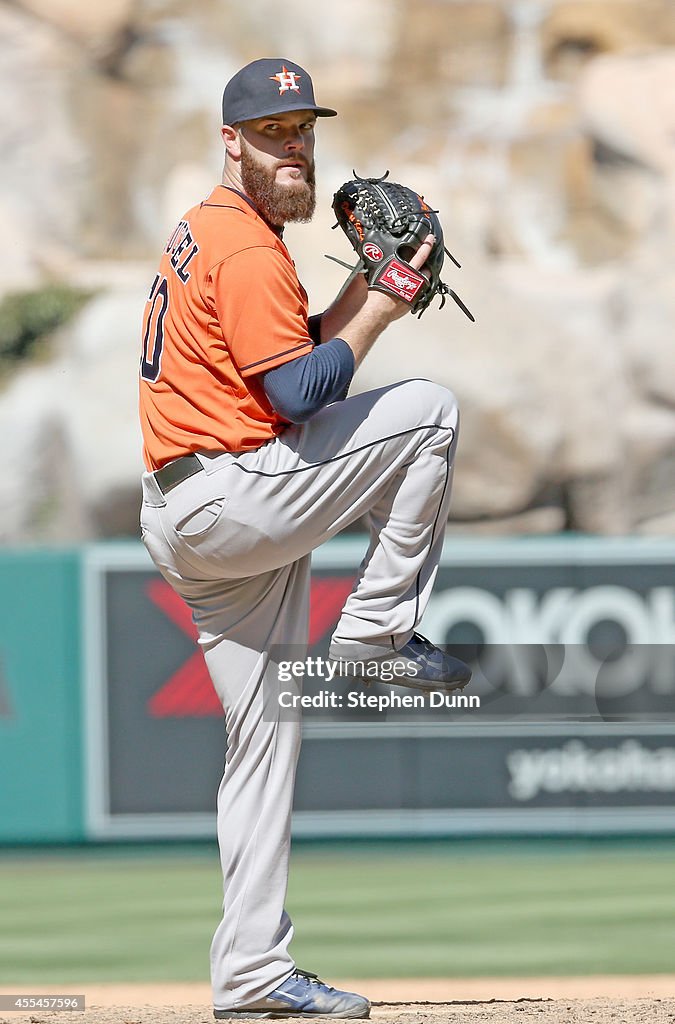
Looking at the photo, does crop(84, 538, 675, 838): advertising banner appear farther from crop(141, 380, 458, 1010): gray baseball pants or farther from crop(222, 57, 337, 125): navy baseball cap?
Result: crop(222, 57, 337, 125): navy baseball cap

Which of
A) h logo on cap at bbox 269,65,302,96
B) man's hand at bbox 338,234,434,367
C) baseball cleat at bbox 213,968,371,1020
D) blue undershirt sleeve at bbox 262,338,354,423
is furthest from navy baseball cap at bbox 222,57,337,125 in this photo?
baseball cleat at bbox 213,968,371,1020

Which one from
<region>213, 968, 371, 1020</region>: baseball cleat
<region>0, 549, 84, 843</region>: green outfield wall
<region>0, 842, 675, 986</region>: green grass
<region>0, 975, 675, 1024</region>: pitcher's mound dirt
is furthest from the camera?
<region>0, 549, 84, 843</region>: green outfield wall

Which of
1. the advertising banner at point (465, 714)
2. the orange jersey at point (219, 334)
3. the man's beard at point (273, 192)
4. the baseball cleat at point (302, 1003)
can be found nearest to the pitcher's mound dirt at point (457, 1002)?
the baseball cleat at point (302, 1003)

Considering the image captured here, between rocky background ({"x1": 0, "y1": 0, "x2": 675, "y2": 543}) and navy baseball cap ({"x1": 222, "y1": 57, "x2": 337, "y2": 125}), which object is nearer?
navy baseball cap ({"x1": 222, "y1": 57, "x2": 337, "y2": 125})

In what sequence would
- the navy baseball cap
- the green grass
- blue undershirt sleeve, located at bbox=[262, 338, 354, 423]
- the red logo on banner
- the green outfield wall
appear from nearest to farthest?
blue undershirt sleeve, located at bbox=[262, 338, 354, 423]
the navy baseball cap
the green grass
the green outfield wall
the red logo on banner

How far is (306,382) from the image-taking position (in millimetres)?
3168

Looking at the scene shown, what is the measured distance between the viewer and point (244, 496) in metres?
3.26

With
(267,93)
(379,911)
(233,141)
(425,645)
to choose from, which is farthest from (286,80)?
(379,911)

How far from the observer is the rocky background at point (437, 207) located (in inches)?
469

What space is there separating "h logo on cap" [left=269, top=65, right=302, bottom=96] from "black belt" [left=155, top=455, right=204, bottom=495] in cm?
81

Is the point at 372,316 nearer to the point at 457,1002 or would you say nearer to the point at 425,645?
the point at 425,645

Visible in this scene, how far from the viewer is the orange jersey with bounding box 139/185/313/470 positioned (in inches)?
126

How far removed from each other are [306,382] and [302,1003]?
1392 millimetres

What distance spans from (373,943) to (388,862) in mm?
1363
